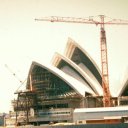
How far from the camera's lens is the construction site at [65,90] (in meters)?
102

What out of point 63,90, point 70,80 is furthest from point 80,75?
point 63,90

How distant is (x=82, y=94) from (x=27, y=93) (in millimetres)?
13600

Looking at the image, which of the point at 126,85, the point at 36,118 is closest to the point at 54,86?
the point at 36,118

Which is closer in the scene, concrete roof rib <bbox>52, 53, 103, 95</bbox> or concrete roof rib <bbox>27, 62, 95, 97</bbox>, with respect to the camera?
concrete roof rib <bbox>27, 62, 95, 97</bbox>

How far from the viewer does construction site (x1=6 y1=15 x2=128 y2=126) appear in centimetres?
10194

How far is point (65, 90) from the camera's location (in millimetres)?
105125

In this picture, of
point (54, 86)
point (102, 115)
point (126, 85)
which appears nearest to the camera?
point (102, 115)

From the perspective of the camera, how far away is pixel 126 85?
101m

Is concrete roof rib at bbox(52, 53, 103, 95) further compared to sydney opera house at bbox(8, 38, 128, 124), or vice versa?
concrete roof rib at bbox(52, 53, 103, 95)

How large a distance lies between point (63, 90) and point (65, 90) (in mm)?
632

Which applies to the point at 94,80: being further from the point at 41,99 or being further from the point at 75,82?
the point at 41,99

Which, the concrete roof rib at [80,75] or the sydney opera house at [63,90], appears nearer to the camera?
the sydney opera house at [63,90]

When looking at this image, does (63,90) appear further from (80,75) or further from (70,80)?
(80,75)

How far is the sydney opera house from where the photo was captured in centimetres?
10200
